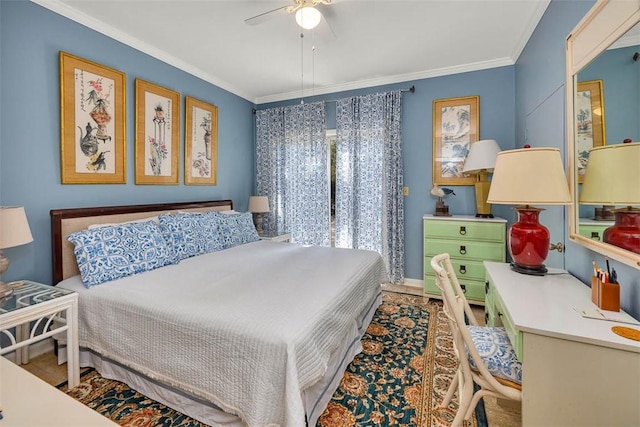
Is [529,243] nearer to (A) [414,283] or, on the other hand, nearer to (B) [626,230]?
(B) [626,230]

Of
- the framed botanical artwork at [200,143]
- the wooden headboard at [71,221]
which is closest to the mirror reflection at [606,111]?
the wooden headboard at [71,221]

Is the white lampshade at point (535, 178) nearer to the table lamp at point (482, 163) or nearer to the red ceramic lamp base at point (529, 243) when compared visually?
the red ceramic lamp base at point (529, 243)

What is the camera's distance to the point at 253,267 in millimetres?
2361

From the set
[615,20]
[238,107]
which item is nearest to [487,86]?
[615,20]

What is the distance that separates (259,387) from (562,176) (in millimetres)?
1893

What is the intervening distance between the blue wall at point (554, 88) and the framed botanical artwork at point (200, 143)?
11.9 ft

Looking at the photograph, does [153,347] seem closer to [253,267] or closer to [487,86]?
[253,267]

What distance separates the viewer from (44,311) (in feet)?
5.61

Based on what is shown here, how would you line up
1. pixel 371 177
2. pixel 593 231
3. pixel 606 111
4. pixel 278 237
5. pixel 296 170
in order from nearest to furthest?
1. pixel 606 111
2. pixel 593 231
3. pixel 371 177
4. pixel 278 237
5. pixel 296 170

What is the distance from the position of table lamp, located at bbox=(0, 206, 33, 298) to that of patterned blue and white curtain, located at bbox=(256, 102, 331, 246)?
2.97m

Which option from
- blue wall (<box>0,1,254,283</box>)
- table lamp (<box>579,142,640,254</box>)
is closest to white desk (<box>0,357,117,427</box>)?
blue wall (<box>0,1,254,283</box>)

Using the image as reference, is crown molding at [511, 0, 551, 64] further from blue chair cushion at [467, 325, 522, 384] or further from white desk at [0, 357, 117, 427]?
white desk at [0, 357, 117, 427]

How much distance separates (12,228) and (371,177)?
3.48m

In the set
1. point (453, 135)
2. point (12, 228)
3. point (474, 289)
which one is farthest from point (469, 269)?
point (12, 228)
